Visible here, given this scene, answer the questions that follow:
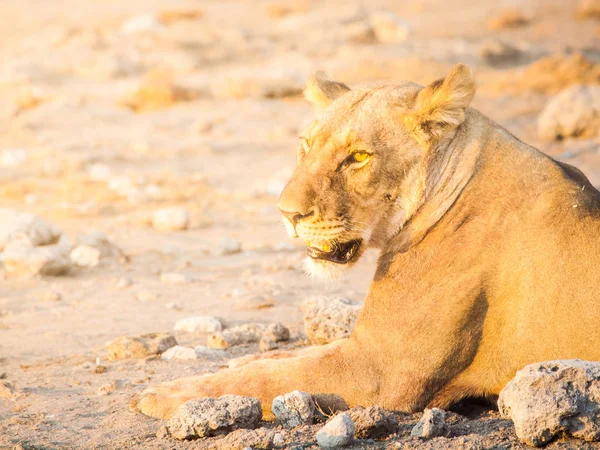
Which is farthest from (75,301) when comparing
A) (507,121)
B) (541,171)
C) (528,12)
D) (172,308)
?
(528,12)

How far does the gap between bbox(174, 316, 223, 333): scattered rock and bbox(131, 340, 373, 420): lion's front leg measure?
1.60m

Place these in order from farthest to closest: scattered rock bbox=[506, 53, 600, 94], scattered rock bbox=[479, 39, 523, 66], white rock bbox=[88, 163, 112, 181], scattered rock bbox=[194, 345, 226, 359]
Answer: scattered rock bbox=[479, 39, 523, 66] < scattered rock bbox=[506, 53, 600, 94] < white rock bbox=[88, 163, 112, 181] < scattered rock bbox=[194, 345, 226, 359]

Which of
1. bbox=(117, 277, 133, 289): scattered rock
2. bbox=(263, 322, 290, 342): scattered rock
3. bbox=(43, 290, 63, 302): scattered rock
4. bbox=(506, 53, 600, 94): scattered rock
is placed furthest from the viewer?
bbox=(506, 53, 600, 94): scattered rock

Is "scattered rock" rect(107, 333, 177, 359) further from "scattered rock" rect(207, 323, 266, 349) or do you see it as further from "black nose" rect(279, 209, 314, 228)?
"black nose" rect(279, 209, 314, 228)

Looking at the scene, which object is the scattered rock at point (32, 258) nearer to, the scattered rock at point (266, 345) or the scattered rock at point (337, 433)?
the scattered rock at point (266, 345)

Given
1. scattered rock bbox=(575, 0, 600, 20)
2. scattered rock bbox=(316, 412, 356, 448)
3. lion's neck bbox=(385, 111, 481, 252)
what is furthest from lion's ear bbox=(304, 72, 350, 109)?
scattered rock bbox=(575, 0, 600, 20)

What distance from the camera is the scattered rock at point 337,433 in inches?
158

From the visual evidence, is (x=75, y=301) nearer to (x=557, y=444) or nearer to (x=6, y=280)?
(x=6, y=280)

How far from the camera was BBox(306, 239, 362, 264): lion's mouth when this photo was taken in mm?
4684

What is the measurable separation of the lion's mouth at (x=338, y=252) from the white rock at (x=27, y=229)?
3832 millimetres

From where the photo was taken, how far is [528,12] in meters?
23.3

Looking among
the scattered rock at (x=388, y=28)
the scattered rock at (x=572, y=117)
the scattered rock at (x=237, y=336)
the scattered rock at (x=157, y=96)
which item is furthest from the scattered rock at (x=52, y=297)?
the scattered rock at (x=388, y=28)

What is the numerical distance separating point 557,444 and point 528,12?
20.9 meters

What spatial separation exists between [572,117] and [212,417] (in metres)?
9.36
